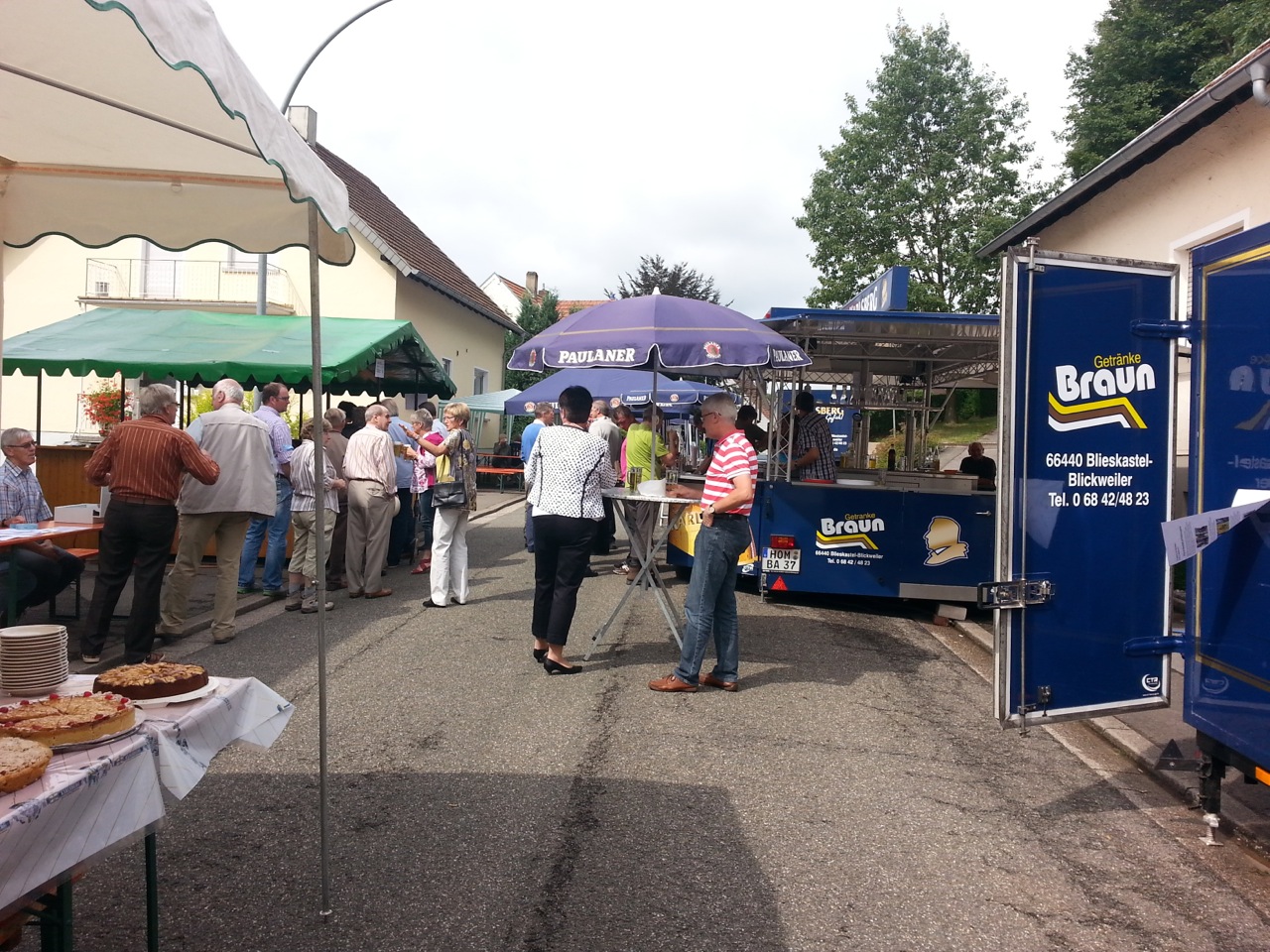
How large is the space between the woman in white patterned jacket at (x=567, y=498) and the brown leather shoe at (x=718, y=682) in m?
1.01

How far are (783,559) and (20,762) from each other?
25.2 feet

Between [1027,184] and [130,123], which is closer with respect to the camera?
[130,123]

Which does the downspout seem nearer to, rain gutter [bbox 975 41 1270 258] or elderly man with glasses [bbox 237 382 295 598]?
rain gutter [bbox 975 41 1270 258]

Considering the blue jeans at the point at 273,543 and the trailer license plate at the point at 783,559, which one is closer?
the trailer license plate at the point at 783,559

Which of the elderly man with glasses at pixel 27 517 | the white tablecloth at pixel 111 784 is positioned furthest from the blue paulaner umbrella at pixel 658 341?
the white tablecloth at pixel 111 784

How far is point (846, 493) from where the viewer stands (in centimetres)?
905

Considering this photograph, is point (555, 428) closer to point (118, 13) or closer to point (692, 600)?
point (692, 600)

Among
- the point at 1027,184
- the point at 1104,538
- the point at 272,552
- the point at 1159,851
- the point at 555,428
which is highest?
the point at 1027,184

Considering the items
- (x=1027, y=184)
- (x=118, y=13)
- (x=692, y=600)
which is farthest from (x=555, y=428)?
(x=1027, y=184)

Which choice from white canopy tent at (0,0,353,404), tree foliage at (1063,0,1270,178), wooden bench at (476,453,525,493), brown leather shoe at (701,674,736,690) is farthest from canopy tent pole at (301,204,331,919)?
tree foliage at (1063,0,1270,178)

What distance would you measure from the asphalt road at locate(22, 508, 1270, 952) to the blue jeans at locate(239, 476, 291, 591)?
99.3 inches

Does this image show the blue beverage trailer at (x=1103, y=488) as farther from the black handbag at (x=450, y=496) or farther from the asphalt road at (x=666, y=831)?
the black handbag at (x=450, y=496)

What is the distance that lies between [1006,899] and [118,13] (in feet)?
14.0

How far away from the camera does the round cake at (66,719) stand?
7.94 feet
